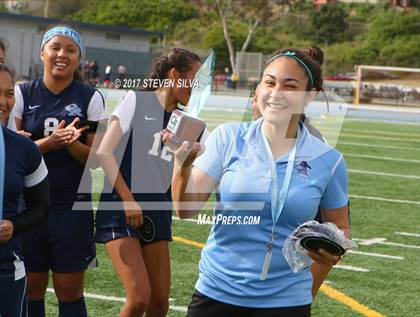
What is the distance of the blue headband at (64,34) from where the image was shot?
4387mm

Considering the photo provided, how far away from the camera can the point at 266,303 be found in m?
3.14

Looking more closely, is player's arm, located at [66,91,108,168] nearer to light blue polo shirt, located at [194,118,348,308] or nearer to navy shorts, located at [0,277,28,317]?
navy shorts, located at [0,277,28,317]

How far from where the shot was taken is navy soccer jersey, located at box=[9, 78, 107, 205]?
168 inches

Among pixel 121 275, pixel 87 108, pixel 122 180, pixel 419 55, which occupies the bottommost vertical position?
pixel 419 55

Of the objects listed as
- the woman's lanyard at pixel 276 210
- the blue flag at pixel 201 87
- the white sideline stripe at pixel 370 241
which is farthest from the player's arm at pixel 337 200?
the white sideline stripe at pixel 370 241

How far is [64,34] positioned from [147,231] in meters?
1.15

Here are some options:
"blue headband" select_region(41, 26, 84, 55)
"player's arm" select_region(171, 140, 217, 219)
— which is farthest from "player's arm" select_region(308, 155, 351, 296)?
"blue headband" select_region(41, 26, 84, 55)

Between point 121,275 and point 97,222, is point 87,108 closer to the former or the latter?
point 97,222

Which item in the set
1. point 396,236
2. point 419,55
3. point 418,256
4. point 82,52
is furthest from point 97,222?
point 419,55

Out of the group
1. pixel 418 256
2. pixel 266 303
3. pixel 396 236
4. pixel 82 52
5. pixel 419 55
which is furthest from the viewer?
pixel 419 55

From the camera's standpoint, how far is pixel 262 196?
123 inches

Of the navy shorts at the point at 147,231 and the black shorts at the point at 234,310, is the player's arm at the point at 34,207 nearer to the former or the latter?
the black shorts at the point at 234,310

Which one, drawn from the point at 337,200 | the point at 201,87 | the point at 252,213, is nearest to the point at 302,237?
the point at 252,213

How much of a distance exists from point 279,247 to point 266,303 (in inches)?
8.7
